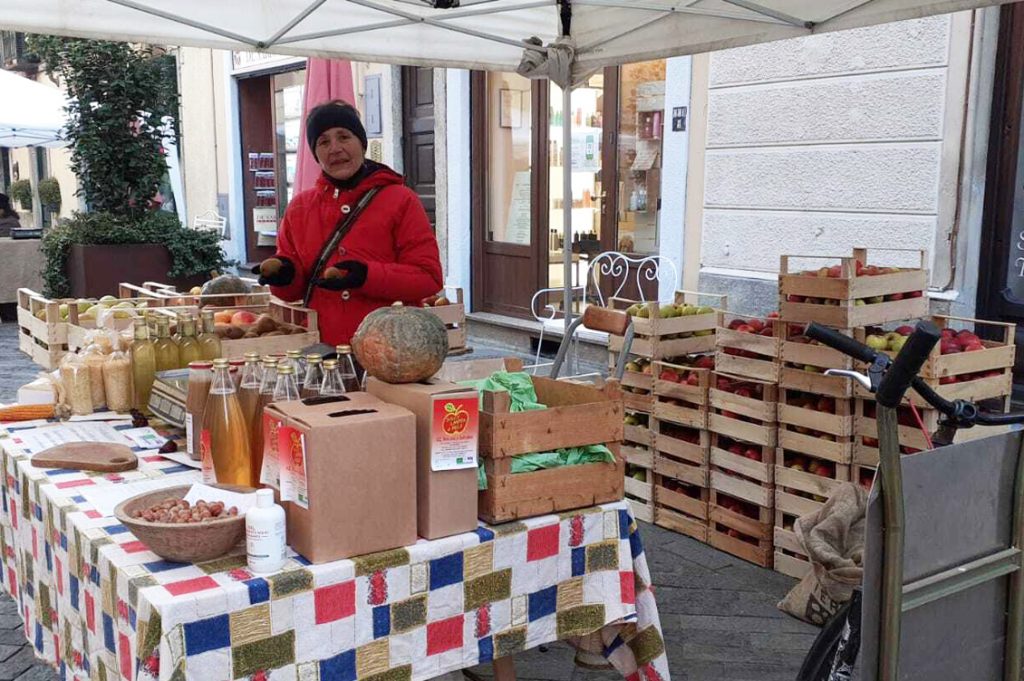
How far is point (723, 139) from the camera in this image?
6.70m

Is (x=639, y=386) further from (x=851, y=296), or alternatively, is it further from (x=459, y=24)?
(x=459, y=24)

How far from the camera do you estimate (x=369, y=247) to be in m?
3.85

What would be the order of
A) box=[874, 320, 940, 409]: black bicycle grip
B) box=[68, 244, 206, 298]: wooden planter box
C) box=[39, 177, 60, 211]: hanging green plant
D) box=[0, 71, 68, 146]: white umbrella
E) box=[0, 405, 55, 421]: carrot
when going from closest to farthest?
box=[874, 320, 940, 409]: black bicycle grip
box=[0, 405, 55, 421]: carrot
box=[68, 244, 206, 298]: wooden planter box
box=[0, 71, 68, 146]: white umbrella
box=[39, 177, 60, 211]: hanging green plant

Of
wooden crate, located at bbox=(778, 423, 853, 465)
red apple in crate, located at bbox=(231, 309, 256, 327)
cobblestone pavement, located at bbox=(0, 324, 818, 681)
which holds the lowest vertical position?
cobblestone pavement, located at bbox=(0, 324, 818, 681)

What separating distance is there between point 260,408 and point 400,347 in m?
0.45

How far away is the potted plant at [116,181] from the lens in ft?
30.1

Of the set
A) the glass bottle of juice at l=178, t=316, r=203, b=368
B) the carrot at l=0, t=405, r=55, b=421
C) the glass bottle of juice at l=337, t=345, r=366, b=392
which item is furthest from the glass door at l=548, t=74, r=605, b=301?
the glass bottle of juice at l=337, t=345, r=366, b=392

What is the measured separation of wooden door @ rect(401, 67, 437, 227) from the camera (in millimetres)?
9766

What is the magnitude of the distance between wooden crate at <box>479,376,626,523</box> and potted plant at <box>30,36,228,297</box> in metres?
7.79

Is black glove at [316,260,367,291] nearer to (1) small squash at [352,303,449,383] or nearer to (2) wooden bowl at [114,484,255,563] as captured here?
(1) small squash at [352,303,449,383]

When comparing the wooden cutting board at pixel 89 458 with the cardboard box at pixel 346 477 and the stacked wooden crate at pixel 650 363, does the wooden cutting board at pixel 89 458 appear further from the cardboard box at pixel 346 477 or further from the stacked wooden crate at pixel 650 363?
the stacked wooden crate at pixel 650 363

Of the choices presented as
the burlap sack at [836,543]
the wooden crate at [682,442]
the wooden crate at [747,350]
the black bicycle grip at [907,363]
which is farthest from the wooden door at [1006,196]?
the black bicycle grip at [907,363]

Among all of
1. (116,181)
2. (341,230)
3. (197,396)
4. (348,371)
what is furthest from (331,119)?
(116,181)

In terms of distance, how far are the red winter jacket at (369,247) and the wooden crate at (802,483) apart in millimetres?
1615
